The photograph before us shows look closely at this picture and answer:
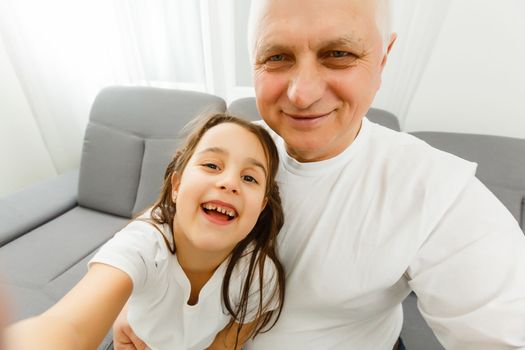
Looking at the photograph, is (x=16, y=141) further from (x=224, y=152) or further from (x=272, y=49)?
(x=272, y=49)

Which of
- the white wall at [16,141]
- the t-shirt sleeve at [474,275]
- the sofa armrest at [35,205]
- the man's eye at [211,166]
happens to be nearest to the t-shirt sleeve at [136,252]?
the man's eye at [211,166]

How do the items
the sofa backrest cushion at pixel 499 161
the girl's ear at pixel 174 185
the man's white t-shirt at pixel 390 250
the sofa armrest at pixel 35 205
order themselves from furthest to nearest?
the sofa armrest at pixel 35 205, the sofa backrest cushion at pixel 499 161, the girl's ear at pixel 174 185, the man's white t-shirt at pixel 390 250

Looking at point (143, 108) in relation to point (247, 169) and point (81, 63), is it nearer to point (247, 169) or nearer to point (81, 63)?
point (81, 63)

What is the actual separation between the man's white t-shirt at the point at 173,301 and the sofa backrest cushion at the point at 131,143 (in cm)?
85

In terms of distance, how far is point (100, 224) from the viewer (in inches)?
67.5

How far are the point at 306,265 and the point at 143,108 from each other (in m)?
1.36

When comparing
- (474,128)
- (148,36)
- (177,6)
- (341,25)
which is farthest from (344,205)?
(148,36)

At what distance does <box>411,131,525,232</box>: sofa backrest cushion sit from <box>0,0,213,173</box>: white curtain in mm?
1381

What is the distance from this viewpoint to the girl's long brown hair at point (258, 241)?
0.85m

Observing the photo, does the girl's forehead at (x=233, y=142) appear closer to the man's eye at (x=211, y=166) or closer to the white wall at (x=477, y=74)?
the man's eye at (x=211, y=166)

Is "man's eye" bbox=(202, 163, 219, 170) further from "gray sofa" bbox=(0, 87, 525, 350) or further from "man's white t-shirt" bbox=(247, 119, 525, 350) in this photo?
"gray sofa" bbox=(0, 87, 525, 350)

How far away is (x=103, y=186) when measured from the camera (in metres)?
1.74

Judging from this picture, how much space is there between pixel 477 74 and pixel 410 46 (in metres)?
0.31

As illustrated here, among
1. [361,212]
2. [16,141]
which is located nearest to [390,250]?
[361,212]
